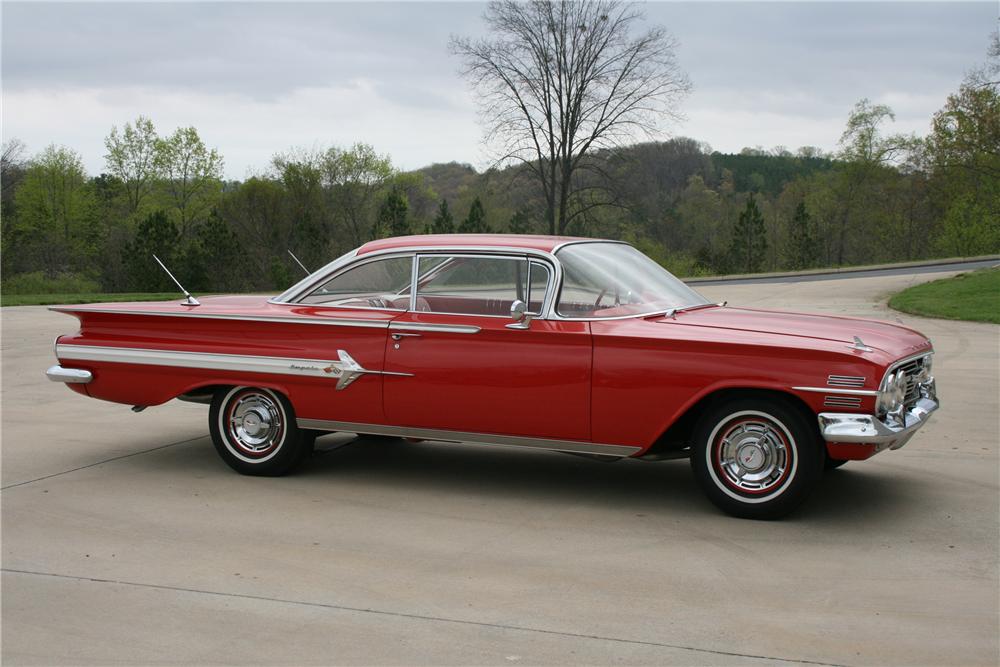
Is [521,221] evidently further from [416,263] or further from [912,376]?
[912,376]

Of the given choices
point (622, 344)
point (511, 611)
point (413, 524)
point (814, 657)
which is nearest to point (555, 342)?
point (622, 344)

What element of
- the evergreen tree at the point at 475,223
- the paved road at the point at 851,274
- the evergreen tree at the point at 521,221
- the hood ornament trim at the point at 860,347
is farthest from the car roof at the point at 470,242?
the evergreen tree at the point at 475,223

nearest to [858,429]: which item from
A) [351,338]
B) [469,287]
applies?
[469,287]

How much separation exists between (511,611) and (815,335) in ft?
8.18

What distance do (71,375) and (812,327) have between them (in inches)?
196

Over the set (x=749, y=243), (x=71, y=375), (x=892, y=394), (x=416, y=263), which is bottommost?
(x=71, y=375)

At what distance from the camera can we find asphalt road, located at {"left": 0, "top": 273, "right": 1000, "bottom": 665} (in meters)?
3.71

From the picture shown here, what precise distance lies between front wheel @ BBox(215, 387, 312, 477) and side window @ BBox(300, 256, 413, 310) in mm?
766

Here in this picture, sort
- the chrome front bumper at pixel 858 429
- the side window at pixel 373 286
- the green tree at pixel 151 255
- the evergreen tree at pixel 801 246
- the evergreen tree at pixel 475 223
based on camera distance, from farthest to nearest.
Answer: the evergreen tree at pixel 801 246 → the evergreen tree at pixel 475 223 → the green tree at pixel 151 255 → the side window at pixel 373 286 → the chrome front bumper at pixel 858 429

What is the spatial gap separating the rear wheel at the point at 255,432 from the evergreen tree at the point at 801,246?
56.6m

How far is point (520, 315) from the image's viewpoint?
18.4 ft

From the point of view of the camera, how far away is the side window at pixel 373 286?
6227 mm

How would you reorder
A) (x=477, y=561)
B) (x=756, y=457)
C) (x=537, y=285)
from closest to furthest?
(x=477, y=561), (x=756, y=457), (x=537, y=285)

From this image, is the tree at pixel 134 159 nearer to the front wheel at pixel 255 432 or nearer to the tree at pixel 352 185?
the tree at pixel 352 185
